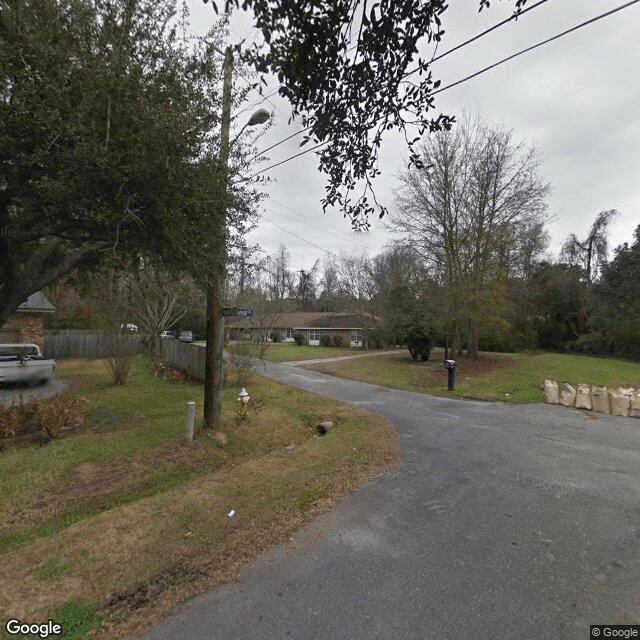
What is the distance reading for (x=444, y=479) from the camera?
16.0ft

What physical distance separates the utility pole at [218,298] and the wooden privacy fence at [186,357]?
5.37 m

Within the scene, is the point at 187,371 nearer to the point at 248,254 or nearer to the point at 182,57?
the point at 248,254

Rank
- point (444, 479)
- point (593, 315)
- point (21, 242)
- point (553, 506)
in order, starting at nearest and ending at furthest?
point (553, 506)
point (21, 242)
point (444, 479)
point (593, 315)

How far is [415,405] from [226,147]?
8010mm

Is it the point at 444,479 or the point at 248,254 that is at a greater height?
the point at 248,254

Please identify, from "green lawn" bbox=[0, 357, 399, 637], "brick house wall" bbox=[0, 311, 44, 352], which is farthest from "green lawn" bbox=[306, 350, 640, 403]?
"brick house wall" bbox=[0, 311, 44, 352]

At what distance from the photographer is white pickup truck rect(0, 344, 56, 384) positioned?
10.3 metres

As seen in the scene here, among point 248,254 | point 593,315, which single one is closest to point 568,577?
point 248,254

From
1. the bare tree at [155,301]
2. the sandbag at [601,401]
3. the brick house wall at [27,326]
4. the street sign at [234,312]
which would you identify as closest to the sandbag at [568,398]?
the sandbag at [601,401]

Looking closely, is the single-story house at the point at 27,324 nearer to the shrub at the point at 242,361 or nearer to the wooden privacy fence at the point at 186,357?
the wooden privacy fence at the point at 186,357

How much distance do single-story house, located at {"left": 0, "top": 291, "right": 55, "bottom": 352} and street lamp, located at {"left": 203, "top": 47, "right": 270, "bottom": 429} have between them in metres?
13.0

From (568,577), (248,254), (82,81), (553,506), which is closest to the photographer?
(568,577)

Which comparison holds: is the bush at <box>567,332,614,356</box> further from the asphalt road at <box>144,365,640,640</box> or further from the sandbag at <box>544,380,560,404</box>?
the asphalt road at <box>144,365,640,640</box>

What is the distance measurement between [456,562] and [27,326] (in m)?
18.8
